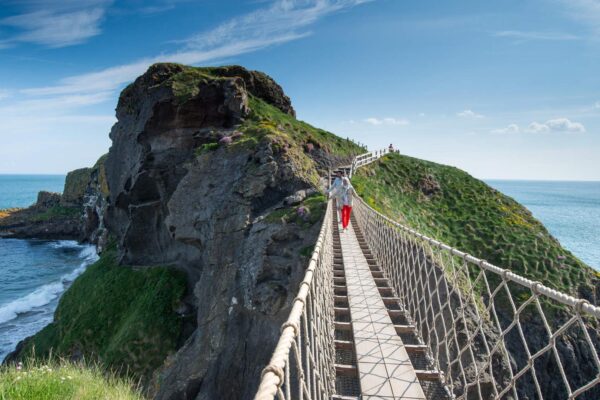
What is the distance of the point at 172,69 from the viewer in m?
29.0

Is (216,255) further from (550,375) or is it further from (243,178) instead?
(550,375)

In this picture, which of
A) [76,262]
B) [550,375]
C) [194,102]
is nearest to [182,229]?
[194,102]

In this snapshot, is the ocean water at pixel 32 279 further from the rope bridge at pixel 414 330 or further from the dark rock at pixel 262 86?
the rope bridge at pixel 414 330

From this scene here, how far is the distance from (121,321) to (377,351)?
22.7 m

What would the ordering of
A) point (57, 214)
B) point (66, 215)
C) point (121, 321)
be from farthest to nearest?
point (57, 214), point (66, 215), point (121, 321)

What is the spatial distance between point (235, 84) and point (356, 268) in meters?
21.1

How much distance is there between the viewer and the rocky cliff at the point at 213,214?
14.0 m

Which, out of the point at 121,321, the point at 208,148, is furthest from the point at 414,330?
the point at 121,321

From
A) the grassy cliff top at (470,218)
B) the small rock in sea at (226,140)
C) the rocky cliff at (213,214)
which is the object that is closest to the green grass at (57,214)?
the rocky cliff at (213,214)

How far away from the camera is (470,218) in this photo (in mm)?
26062

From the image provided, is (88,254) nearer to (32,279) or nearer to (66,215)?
(32,279)

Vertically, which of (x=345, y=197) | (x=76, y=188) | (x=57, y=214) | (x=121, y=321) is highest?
(x=345, y=197)

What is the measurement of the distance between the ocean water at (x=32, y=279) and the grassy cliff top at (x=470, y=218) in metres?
31.7

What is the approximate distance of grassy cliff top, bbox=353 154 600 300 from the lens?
2014cm
